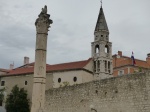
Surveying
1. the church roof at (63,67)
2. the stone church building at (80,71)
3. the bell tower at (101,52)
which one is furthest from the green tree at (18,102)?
the bell tower at (101,52)

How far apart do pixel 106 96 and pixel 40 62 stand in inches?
224

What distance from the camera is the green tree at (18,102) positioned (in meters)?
44.6

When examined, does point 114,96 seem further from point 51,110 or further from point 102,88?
point 51,110

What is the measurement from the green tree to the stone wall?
2056 centimetres

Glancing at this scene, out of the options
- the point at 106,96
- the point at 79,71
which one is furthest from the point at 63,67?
the point at 106,96

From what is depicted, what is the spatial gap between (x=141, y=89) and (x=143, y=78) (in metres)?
0.61

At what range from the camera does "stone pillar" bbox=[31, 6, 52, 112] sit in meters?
15.4

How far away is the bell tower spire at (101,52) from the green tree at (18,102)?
11.3m

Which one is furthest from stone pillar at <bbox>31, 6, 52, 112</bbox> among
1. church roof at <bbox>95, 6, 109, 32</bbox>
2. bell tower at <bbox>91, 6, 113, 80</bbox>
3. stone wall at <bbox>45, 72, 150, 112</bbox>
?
church roof at <bbox>95, 6, 109, 32</bbox>

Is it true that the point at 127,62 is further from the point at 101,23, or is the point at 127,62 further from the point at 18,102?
the point at 18,102

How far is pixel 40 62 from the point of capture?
15.9 m

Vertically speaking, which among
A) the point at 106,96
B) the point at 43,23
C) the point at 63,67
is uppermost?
the point at 63,67

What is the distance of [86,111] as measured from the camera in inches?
838

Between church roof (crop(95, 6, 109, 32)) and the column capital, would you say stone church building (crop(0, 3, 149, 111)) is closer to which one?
church roof (crop(95, 6, 109, 32))
